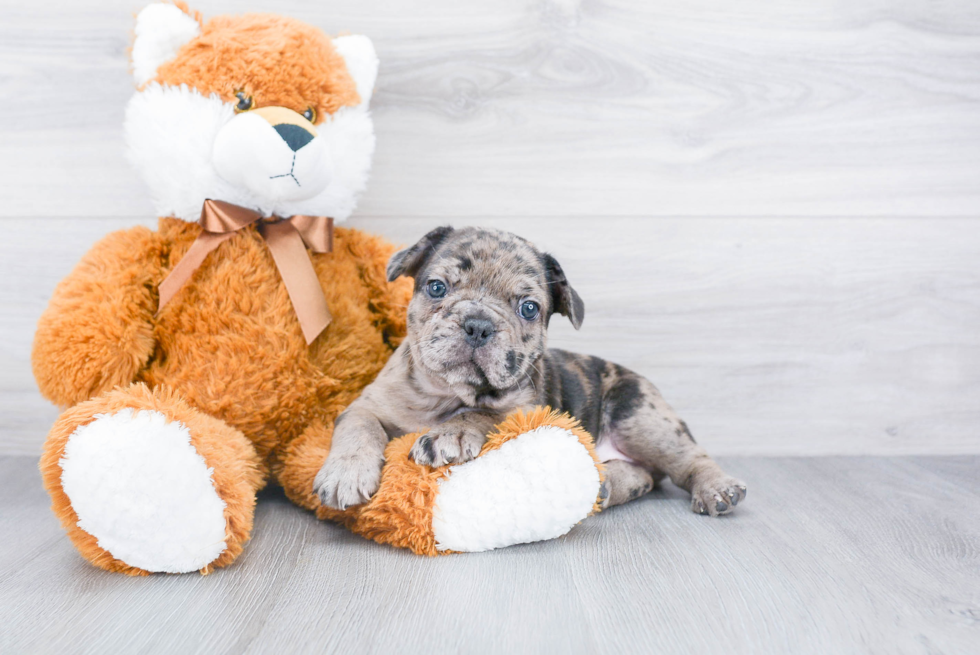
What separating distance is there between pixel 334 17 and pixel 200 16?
557mm

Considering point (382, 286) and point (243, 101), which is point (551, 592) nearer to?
point (382, 286)

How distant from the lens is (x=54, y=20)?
7.78 feet

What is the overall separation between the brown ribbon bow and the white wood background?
492 millimetres

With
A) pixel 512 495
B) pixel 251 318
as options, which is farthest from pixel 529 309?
pixel 251 318

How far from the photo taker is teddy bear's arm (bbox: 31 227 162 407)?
5.83 feet

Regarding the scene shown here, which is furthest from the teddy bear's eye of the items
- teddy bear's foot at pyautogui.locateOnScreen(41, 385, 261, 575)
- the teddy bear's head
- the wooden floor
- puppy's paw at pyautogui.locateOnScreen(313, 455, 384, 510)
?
the wooden floor

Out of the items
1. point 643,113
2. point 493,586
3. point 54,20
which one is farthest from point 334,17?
point 493,586

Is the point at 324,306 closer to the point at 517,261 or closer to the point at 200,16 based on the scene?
the point at 517,261

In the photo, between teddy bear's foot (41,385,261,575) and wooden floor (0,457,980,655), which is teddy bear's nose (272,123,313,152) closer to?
teddy bear's foot (41,385,261,575)

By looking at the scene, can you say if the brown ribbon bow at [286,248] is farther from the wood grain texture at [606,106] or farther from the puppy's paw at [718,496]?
the puppy's paw at [718,496]

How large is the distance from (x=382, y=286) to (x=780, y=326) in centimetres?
152

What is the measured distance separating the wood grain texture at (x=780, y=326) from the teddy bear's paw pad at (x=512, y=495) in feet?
3.28

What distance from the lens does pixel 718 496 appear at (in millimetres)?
1986

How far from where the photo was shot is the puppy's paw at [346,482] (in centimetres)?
160
